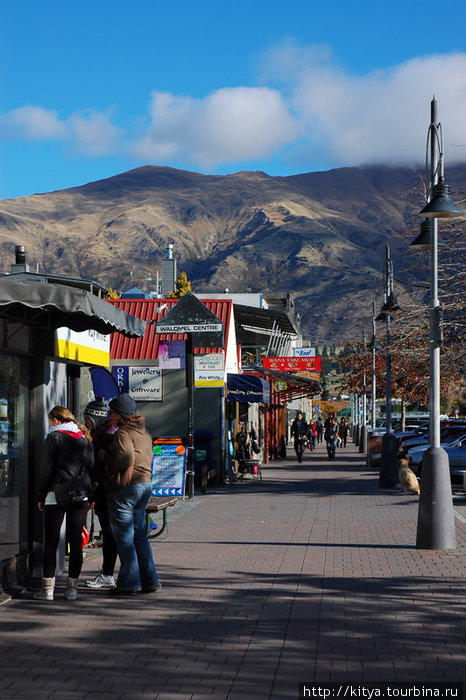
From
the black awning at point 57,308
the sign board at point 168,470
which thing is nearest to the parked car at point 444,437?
the sign board at point 168,470

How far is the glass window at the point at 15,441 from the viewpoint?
9.85 m

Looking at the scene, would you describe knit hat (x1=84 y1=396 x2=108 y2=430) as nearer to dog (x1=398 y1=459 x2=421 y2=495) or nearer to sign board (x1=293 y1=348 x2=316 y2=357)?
dog (x1=398 y1=459 x2=421 y2=495)

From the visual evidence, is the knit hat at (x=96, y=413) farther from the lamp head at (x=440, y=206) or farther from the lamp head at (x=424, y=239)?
the lamp head at (x=424, y=239)

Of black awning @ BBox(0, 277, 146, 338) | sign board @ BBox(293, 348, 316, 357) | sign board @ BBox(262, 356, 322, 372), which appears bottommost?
black awning @ BBox(0, 277, 146, 338)

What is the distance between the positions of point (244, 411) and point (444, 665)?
2939cm

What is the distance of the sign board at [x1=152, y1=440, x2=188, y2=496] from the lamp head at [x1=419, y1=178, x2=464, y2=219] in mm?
5898

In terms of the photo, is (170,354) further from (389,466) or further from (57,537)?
(57,537)

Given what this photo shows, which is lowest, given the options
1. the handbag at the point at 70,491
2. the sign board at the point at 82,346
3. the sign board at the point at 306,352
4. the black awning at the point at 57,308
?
the handbag at the point at 70,491

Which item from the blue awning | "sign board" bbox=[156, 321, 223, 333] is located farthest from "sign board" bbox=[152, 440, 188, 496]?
the blue awning

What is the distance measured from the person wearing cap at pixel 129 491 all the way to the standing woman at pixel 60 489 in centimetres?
30

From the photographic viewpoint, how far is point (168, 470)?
1623cm

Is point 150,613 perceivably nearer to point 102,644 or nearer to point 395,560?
point 102,644

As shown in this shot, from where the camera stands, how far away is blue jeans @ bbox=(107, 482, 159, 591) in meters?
9.07

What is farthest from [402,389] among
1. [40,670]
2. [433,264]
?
[40,670]
